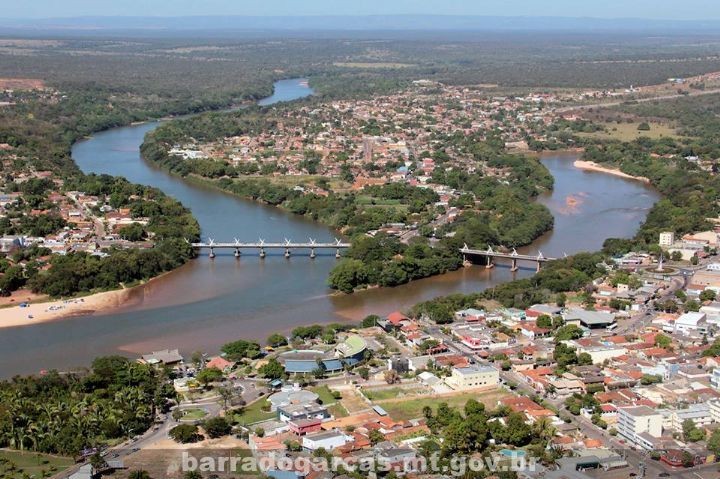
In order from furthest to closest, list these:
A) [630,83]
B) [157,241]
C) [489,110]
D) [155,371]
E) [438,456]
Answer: [630,83] → [489,110] → [157,241] → [155,371] → [438,456]

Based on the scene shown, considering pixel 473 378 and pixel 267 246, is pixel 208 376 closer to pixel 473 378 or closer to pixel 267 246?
pixel 473 378

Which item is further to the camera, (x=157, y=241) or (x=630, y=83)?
(x=630, y=83)

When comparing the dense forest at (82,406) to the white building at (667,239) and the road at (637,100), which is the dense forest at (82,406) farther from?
the road at (637,100)

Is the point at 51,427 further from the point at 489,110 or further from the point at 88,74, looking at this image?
the point at 88,74

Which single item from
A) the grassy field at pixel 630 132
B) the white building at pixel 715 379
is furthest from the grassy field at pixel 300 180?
the white building at pixel 715 379

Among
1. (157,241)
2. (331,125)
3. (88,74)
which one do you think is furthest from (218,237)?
(88,74)

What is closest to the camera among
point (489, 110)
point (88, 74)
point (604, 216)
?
point (604, 216)
